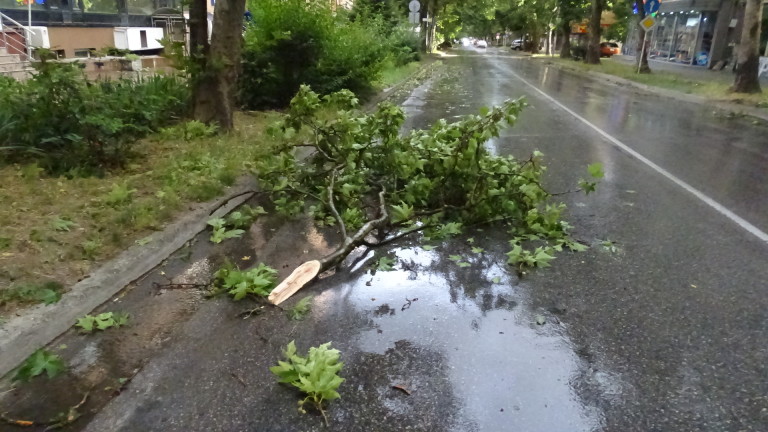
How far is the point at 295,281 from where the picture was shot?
15.2 feet

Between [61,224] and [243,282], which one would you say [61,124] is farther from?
[243,282]

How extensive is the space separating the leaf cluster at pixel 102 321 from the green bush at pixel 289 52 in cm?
874

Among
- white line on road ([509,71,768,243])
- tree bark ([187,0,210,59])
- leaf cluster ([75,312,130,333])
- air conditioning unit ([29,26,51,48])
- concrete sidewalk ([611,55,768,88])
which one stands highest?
tree bark ([187,0,210,59])

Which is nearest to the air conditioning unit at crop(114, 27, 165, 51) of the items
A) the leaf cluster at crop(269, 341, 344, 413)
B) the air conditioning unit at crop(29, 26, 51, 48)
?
the air conditioning unit at crop(29, 26, 51, 48)

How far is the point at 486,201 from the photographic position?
620 cm

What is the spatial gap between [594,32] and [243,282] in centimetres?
3816

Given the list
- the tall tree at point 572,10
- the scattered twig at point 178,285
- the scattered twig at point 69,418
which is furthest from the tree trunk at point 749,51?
the tall tree at point 572,10

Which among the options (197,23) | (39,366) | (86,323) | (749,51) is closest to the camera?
(39,366)

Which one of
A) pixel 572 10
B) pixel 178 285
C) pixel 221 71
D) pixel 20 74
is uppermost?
pixel 572 10

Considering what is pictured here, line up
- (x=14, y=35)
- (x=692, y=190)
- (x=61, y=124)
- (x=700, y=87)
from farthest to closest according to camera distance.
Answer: (x=700, y=87), (x=14, y=35), (x=692, y=190), (x=61, y=124)

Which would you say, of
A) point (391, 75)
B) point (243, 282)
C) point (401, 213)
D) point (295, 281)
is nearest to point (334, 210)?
point (401, 213)

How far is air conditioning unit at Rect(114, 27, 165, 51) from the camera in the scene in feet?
85.4

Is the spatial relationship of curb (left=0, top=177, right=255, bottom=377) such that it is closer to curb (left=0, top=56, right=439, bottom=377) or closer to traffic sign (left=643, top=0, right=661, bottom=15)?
curb (left=0, top=56, right=439, bottom=377)

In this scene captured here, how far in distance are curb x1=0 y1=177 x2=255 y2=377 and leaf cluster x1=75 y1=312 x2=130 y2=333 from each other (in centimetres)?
8
